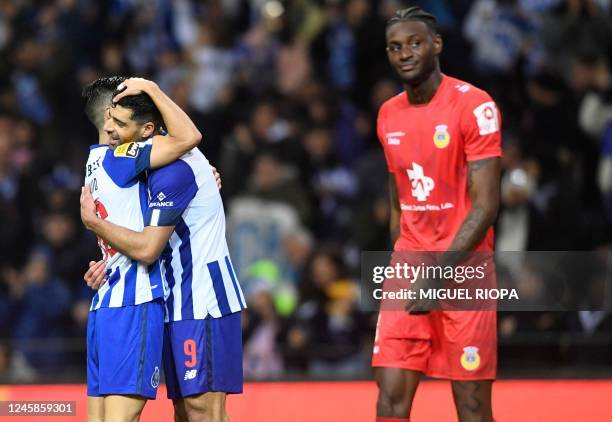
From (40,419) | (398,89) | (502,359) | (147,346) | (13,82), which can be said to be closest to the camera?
(147,346)

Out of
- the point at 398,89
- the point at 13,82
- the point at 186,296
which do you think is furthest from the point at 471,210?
the point at 13,82

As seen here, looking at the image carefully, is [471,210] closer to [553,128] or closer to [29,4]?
[553,128]

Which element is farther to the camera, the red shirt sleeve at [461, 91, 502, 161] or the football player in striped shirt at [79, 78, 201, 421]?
the red shirt sleeve at [461, 91, 502, 161]

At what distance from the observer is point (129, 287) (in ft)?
18.3

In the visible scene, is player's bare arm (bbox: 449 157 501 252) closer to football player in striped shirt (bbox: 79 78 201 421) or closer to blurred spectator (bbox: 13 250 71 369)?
football player in striped shirt (bbox: 79 78 201 421)

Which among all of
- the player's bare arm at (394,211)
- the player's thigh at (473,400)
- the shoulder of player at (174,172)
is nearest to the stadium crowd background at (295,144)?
the player's bare arm at (394,211)

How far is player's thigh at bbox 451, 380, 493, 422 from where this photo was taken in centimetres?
604

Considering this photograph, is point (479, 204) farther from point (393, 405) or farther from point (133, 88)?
point (133, 88)

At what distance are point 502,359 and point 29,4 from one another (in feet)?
19.9

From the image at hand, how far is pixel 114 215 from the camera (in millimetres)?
5617

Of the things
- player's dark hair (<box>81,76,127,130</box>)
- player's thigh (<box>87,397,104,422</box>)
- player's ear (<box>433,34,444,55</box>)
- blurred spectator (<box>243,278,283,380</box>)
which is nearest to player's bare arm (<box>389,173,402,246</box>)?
player's ear (<box>433,34,444,55</box>)

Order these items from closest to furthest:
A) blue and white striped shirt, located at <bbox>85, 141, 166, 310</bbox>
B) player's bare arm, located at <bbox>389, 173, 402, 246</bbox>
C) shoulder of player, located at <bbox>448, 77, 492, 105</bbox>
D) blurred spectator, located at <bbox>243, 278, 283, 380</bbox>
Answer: blue and white striped shirt, located at <bbox>85, 141, 166, 310</bbox>
shoulder of player, located at <bbox>448, 77, 492, 105</bbox>
player's bare arm, located at <bbox>389, 173, 402, 246</bbox>
blurred spectator, located at <bbox>243, 278, 283, 380</bbox>

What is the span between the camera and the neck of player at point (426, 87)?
629cm

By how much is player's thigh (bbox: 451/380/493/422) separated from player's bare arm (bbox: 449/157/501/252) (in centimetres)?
61
